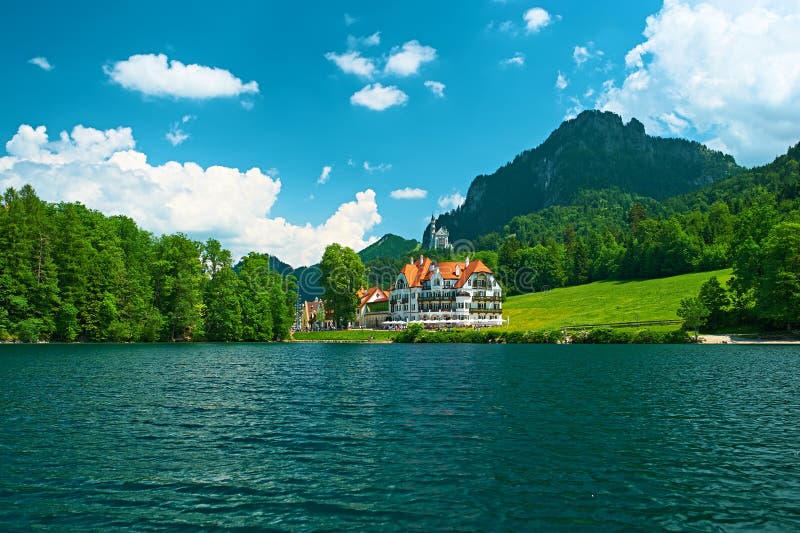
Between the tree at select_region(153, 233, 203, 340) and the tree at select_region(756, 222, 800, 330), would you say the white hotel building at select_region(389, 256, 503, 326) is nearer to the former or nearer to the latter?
the tree at select_region(153, 233, 203, 340)

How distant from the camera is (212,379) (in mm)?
38375

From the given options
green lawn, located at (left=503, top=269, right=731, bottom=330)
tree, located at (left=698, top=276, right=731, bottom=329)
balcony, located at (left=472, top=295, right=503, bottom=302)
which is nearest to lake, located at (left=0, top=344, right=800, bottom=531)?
tree, located at (left=698, top=276, right=731, bottom=329)

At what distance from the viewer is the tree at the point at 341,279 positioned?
379 ft

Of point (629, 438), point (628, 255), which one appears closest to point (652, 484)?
point (629, 438)

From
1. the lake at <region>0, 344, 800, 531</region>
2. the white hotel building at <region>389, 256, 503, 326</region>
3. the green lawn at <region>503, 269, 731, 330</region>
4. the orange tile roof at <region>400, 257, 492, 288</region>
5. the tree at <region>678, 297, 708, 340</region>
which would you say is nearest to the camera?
the lake at <region>0, 344, 800, 531</region>

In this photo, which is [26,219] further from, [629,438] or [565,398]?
[629,438]

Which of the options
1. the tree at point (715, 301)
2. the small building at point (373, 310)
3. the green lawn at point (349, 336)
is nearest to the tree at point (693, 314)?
the tree at point (715, 301)

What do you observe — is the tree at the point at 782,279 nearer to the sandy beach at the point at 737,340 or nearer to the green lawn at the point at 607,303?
the sandy beach at the point at 737,340

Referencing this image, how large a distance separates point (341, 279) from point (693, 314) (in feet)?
222

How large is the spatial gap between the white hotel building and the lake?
100m

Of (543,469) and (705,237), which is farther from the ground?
(705,237)

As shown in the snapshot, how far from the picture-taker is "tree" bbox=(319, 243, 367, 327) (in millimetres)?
115562

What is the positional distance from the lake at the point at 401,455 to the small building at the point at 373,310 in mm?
127314

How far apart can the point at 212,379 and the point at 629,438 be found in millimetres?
29009
